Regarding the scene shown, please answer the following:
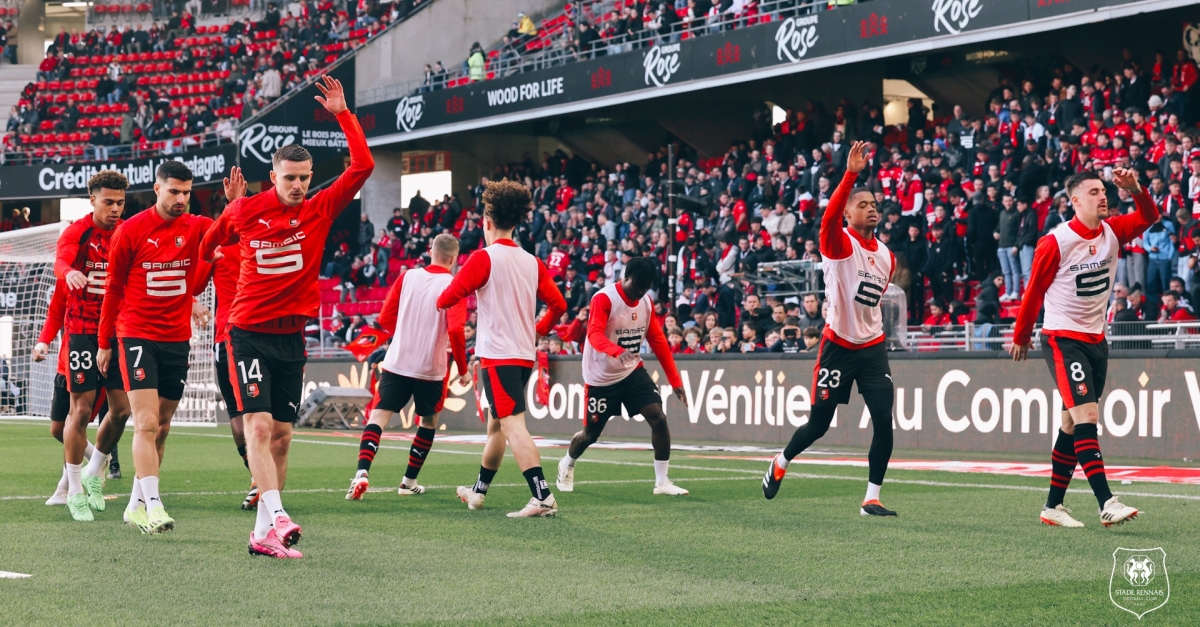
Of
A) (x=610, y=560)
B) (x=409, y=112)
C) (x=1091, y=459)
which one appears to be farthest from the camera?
(x=409, y=112)

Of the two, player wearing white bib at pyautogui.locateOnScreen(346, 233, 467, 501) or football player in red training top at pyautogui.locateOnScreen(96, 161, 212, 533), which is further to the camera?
player wearing white bib at pyautogui.locateOnScreen(346, 233, 467, 501)

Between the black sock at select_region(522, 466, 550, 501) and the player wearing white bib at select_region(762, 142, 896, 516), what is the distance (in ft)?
5.96

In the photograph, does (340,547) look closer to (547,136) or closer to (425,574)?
(425,574)

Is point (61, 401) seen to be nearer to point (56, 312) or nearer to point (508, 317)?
point (56, 312)

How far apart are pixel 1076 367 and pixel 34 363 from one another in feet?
65.3

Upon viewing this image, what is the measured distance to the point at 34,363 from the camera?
24047 mm

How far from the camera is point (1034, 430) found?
16.0 m

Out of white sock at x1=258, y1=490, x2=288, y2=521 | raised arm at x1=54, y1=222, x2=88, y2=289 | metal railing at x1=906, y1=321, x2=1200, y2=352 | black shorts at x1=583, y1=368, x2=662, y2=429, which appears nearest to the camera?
white sock at x1=258, y1=490, x2=288, y2=521

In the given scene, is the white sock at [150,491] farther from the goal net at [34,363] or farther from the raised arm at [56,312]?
the goal net at [34,363]

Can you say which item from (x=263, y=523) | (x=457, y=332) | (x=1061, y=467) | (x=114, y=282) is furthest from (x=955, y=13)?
(x=263, y=523)

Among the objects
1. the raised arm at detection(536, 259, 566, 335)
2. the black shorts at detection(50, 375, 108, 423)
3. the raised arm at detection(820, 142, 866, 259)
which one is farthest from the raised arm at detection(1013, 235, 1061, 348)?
the black shorts at detection(50, 375, 108, 423)

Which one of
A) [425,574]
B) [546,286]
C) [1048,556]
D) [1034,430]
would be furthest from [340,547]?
[1034,430]

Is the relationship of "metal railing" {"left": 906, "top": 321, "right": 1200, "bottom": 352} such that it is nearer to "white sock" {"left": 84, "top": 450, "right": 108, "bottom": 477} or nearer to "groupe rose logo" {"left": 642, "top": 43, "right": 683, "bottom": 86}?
"white sock" {"left": 84, "top": 450, "right": 108, "bottom": 477}

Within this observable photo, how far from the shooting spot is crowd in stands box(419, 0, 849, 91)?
28.7 m
